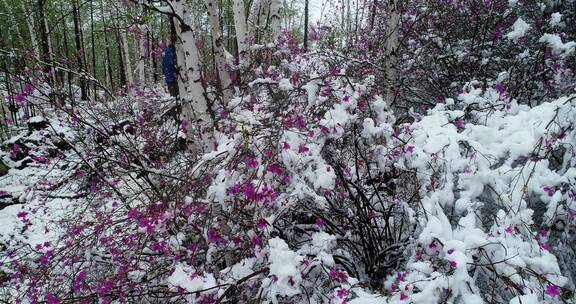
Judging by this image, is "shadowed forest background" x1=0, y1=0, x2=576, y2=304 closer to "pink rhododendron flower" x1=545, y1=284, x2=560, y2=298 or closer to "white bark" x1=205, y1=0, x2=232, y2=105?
"pink rhododendron flower" x1=545, y1=284, x2=560, y2=298

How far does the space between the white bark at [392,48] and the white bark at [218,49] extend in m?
2.92

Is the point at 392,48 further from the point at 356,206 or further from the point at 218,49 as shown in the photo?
the point at 218,49

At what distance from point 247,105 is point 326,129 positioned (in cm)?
168

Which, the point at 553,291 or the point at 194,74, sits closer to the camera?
the point at 553,291

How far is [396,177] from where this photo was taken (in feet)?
9.96

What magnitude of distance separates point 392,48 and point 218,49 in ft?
10.9

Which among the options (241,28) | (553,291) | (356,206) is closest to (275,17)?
(241,28)

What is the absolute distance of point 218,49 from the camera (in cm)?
675

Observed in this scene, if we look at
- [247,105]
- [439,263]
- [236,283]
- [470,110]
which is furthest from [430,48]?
[236,283]

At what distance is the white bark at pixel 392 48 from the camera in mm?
5008

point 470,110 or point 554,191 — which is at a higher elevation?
point 470,110

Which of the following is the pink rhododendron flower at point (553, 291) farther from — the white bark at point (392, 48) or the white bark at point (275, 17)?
the white bark at point (275, 17)

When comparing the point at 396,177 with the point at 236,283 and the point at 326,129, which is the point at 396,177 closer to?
the point at 326,129

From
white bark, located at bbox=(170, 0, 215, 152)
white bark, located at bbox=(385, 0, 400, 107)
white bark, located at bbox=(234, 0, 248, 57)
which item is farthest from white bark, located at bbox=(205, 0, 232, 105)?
white bark, located at bbox=(385, 0, 400, 107)
